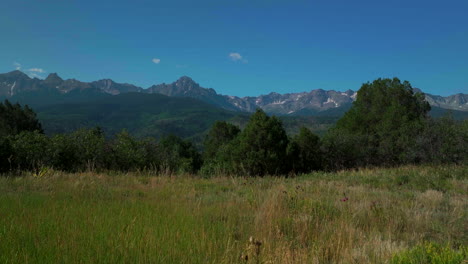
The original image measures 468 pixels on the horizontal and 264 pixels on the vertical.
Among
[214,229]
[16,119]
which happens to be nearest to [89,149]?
[214,229]

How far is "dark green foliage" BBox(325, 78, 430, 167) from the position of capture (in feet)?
100

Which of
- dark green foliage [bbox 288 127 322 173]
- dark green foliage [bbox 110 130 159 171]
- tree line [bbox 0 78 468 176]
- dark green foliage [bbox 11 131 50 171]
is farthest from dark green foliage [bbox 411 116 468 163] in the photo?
dark green foliage [bbox 11 131 50 171]

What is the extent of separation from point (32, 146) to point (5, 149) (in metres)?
1.13

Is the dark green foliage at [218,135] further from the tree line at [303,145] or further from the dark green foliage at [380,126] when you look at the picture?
the dark green foliage at [380,126]

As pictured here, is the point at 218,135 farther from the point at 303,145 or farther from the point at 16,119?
the point at 16,119

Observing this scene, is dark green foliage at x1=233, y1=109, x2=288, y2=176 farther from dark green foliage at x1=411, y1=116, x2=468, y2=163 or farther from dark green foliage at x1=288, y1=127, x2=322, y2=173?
dark green foliage at x1=411, y1=116, x2=468, y2=163

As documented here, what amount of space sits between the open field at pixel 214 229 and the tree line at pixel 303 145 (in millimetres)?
9879

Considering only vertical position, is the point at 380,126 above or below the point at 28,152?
above

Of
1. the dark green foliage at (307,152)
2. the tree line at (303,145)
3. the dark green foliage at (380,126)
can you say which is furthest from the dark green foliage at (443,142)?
the dark green foliage at (307,152)

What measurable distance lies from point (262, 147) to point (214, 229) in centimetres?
2459

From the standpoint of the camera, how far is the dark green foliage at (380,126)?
30.5 m

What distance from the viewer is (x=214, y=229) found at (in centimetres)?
416

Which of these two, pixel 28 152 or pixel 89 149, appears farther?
pixel 89 149

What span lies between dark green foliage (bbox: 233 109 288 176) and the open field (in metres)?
20.3
